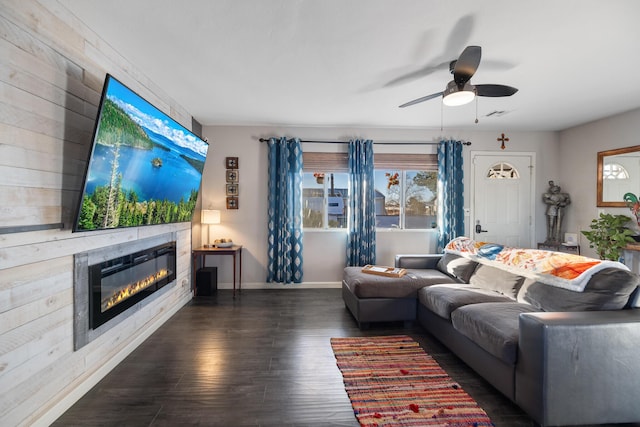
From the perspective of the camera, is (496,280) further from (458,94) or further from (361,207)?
(361,207)

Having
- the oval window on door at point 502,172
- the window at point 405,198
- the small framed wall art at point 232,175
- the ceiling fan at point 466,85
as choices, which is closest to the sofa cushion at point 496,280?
the ceiling fan at point 466,85

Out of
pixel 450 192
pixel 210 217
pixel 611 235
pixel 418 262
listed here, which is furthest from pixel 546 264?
pixel 210 217

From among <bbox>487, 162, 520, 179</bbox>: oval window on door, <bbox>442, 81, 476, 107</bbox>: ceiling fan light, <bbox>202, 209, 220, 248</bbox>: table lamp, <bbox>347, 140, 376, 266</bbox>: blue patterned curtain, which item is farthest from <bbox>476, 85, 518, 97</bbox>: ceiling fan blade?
<bbox>202, 209, 220, 248</bbox>: table lamp

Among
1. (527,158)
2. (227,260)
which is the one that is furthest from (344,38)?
(527,158)

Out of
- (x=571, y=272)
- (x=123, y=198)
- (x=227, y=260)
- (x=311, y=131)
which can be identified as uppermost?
(x=311, y=131)

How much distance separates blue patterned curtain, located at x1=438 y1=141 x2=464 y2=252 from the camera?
4930mm

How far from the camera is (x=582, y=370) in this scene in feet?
5.62

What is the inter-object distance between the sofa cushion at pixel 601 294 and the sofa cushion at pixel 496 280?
42 centimetres

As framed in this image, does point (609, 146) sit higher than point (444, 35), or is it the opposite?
point (444, 35)

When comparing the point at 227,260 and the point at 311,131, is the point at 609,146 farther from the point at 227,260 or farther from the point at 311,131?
the point at 227,260

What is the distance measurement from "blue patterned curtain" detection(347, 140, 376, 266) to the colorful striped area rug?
2.02 meters

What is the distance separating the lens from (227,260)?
4.84m

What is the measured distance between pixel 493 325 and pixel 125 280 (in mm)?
2924

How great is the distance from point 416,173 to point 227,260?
11.0ft
